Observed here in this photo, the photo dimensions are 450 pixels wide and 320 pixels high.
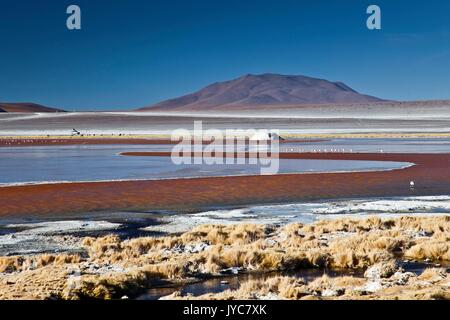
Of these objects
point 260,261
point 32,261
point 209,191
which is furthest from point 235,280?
point 209,191

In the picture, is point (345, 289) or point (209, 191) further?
point (209, 191)

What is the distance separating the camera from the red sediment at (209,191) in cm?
1436

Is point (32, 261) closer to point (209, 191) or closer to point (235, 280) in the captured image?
point (235, 280)

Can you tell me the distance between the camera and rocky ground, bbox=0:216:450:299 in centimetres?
693

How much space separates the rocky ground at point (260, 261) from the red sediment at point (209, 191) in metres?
4.03

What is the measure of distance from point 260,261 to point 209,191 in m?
8.21

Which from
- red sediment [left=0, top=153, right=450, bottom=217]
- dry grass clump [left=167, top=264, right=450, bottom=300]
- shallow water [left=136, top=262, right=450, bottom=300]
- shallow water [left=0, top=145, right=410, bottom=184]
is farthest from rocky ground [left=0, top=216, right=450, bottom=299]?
shallow water [left=0, top=145, right=410, bottom=184]

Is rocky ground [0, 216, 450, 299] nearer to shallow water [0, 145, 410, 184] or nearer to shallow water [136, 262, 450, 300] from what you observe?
shallow water [136, 262, 450, 300]

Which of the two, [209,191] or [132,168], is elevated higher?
[132,168]

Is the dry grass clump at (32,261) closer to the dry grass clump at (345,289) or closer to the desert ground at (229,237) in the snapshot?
the desert ground at (229,237)

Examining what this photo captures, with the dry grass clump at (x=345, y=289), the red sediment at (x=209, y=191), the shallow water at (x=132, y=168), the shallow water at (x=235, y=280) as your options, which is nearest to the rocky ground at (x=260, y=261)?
the dry grass clump at (x=345, y=289)

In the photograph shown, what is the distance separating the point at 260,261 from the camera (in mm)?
8625

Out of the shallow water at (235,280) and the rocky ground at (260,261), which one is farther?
the shallow water at (235,280)
